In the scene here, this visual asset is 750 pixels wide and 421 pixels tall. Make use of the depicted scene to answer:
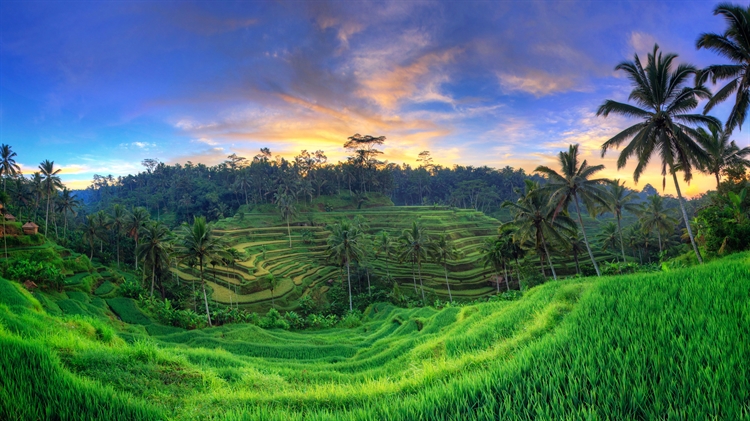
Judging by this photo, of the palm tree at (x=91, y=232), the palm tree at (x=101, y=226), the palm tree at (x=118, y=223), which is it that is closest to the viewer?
the palm tree at (x=91, y=232)

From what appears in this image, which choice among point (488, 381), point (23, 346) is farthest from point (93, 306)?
point (488, 381)

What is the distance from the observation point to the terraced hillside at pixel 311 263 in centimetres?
3581

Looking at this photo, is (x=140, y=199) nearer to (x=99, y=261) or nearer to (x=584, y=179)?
(x=99, y=261)

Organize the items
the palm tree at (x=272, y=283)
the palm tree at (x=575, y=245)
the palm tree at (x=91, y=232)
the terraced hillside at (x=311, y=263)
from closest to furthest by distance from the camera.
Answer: the palm tree at (x=575, y=245)
the palm tree at (x=272, y=283)
the terraced hillside at (x=311, y=263)
the palm tree at (x=91, y=232)

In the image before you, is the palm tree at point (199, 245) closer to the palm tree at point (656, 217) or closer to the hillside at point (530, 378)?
the hillside at point (530, 378)

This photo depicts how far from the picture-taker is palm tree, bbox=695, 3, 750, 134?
1309 cm

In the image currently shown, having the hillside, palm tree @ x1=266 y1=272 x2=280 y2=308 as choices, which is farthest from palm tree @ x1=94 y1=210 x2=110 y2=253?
the hillside

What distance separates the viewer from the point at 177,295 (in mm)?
33031

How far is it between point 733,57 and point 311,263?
1692 inches

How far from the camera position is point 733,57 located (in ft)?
45.8

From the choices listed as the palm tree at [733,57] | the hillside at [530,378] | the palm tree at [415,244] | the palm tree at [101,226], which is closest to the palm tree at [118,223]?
the palm tree at [101,226]

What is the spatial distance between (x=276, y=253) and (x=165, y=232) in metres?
19.9

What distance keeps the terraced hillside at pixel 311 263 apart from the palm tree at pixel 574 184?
65.8ft

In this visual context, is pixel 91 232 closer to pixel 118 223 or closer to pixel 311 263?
pixel 118 223
